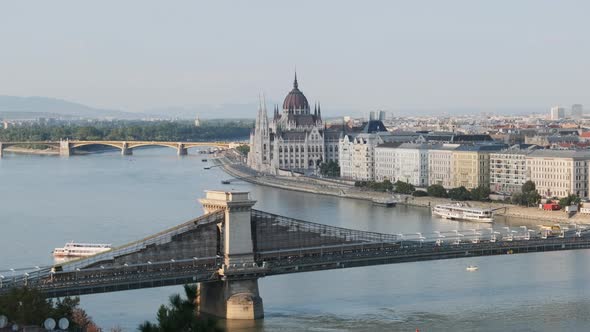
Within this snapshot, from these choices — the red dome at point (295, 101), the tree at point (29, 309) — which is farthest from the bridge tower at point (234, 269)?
the red dome at point (295, 101)

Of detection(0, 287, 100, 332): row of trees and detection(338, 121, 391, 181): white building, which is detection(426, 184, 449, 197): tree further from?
detection(0, 287, 100, 332): row of trees

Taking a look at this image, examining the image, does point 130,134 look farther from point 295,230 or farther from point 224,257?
point 224,257

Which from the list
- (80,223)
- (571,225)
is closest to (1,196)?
(80,223)

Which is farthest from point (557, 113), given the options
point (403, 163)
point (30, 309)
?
point (30, 309)

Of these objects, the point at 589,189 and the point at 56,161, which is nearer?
the point at 589,189

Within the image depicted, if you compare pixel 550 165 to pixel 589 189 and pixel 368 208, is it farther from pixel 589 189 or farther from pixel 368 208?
pixel 368 208
